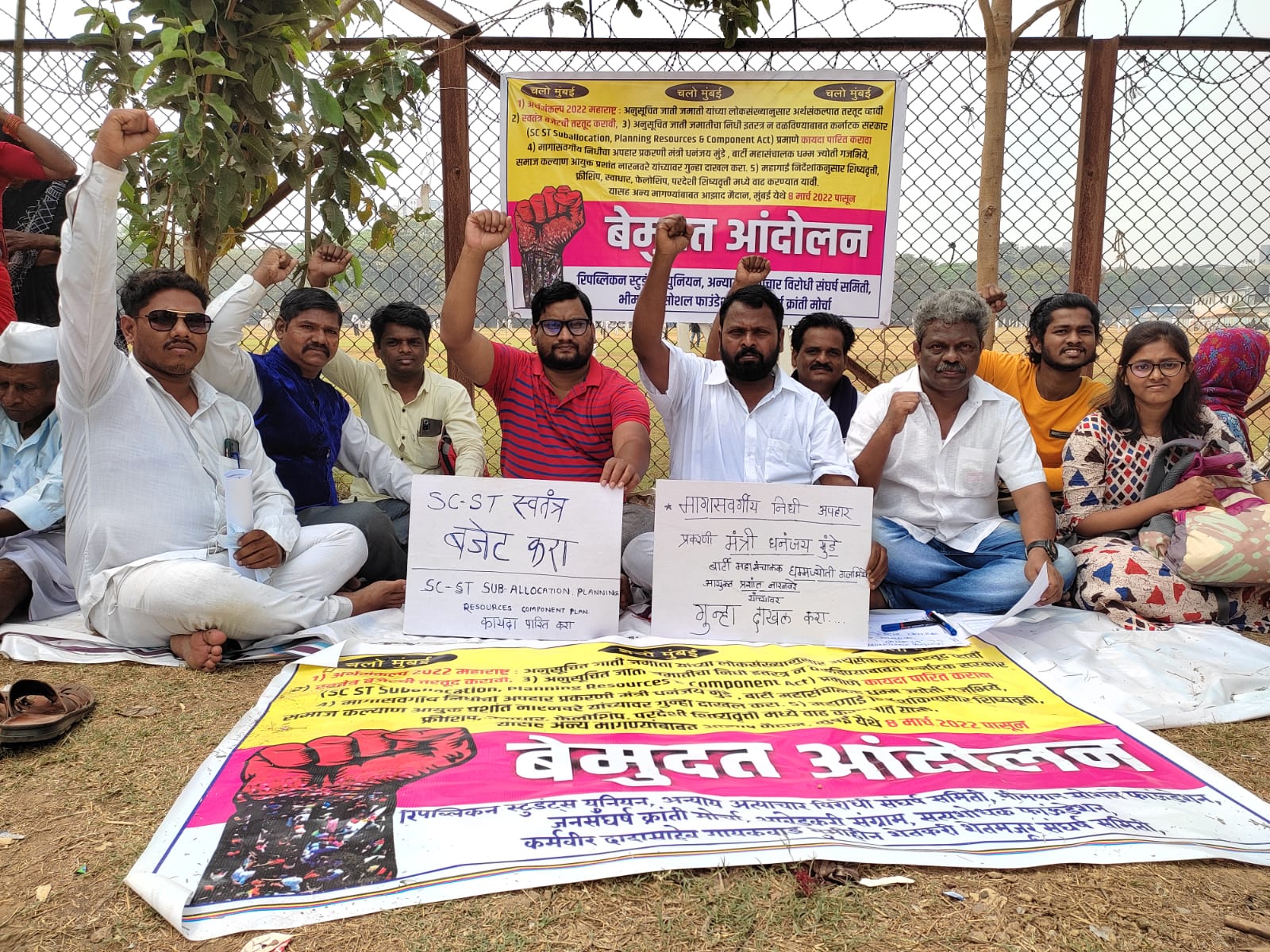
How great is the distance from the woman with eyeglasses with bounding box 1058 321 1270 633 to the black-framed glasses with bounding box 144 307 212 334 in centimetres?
349

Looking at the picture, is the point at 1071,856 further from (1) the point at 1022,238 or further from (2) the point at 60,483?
(1) the point at 1022,238

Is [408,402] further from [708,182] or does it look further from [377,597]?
[708,182]

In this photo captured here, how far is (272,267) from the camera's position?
12.6 feet

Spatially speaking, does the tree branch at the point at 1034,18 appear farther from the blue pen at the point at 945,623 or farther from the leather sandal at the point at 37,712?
the leather sandal at the point at 37,712

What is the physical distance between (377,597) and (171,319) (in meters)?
1.29

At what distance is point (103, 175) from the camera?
2.88m

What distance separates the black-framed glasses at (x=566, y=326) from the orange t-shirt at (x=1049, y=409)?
189 cm

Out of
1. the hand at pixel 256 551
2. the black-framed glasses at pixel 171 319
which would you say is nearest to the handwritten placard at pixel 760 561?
the hand at pixel 256 551

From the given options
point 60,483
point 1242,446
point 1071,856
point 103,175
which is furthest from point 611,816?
point 1242,446

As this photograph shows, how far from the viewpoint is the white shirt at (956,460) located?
153 inches

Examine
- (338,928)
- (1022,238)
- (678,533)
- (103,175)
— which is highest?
(1022,238)

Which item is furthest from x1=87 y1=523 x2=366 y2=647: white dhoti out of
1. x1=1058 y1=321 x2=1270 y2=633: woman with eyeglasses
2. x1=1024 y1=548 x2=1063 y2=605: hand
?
x1=1058 y1=321 x2=1270 y2=633: woman with eyeglasses

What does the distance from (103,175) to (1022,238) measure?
15.6ft

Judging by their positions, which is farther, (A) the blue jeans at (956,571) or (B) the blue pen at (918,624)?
(A) the blue jeans at (956,571)
